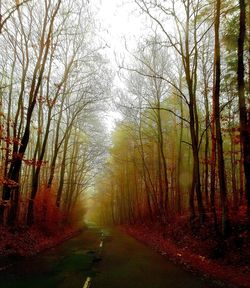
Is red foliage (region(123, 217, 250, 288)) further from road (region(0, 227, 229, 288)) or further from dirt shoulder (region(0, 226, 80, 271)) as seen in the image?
dirt shoulder (region(0, 226, 80, 271))

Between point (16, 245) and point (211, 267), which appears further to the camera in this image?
point (16, 245)

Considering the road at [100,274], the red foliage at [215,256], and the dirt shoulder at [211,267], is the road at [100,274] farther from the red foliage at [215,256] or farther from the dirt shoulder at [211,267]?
the red foliage at [215,256]

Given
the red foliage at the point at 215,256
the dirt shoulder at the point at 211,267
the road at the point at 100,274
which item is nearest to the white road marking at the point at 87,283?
the road at the point at 100,274

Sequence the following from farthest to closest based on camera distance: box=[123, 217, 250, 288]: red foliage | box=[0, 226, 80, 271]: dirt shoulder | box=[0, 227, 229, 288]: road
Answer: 1. box=[0, 226, 80, 271]: dirt shoulder
2. box=[123, 217, 250, 288]: red foliage
3. box=[0, 227, 229, 288]: road

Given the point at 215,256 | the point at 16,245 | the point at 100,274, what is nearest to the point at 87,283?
the point at 100,274

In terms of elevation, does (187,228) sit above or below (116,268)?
above

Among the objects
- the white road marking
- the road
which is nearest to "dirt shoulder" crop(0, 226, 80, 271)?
the road

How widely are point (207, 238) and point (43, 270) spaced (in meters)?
7.87

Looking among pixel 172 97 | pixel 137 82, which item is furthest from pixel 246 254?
pixel 172 97

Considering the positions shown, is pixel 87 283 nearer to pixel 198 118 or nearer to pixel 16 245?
pixel 16 245

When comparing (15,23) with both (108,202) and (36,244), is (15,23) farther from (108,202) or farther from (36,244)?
(108,202)

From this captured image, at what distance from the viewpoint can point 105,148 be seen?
36.9 meters

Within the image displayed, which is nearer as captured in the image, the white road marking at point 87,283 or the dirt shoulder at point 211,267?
the white road marking at point 87,283

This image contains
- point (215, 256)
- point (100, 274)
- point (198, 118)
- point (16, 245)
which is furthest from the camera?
point (198, 118)
